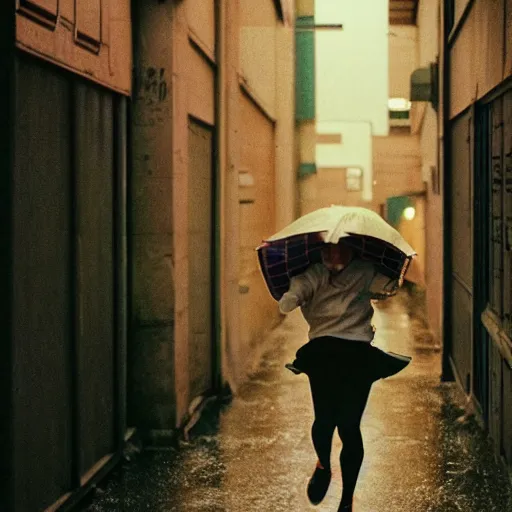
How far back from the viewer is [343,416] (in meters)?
5.59

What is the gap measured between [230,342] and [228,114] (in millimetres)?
2368

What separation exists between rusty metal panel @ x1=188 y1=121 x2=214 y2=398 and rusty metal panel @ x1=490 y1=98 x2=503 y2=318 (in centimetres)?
265

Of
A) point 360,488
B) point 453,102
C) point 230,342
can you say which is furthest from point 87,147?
point 453,102

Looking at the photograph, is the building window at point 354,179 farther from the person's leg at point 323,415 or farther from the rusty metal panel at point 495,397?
the person's leg at point 323,415

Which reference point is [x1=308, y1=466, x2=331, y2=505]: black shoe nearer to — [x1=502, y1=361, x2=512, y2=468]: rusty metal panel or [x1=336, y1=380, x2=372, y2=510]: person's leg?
[x1=336, y1=380, x2=372, y2=510]: person's leg

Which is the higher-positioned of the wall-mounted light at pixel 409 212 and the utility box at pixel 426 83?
the utility box at pixel 426 83

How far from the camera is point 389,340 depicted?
14.3 m

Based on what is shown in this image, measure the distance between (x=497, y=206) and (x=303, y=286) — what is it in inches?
98.0

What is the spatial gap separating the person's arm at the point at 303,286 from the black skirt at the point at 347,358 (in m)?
0.26

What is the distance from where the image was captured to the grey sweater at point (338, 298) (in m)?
5.53

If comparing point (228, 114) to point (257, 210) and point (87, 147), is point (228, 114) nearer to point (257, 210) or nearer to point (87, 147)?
point (87, 147)

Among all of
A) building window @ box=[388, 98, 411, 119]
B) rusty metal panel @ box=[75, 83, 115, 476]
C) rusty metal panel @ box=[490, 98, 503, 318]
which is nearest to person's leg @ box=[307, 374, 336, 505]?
rusty metal panel @ box=[75, 83, 115, 476]

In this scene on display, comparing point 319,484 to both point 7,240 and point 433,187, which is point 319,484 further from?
point 433,187

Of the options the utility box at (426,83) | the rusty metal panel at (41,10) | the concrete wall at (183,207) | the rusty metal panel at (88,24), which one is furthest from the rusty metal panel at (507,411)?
the utility box at (426,83)
